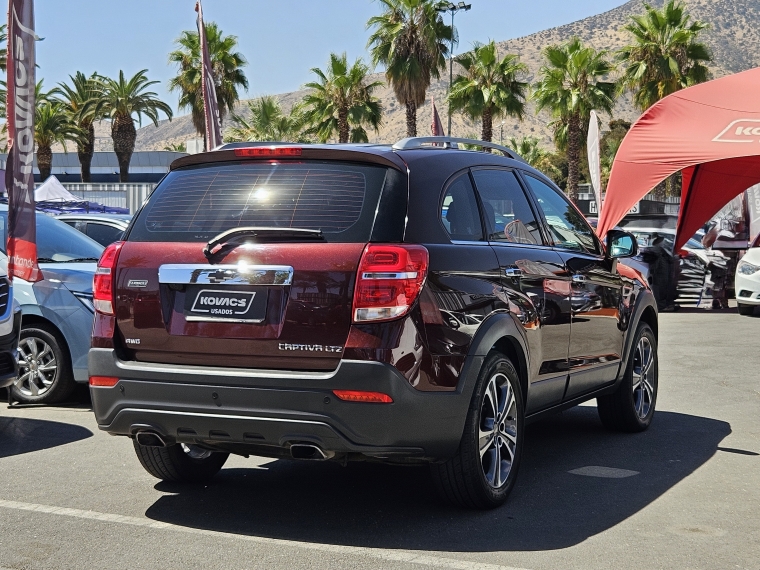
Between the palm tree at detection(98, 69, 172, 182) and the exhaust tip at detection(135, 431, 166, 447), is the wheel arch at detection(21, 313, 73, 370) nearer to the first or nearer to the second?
the exhaust tip at detection(135, 431, 166, 447)

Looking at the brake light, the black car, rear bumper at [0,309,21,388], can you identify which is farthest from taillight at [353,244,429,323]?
rear bumper at [0,309,21,388]

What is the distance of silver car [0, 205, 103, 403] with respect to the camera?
8.60 meters

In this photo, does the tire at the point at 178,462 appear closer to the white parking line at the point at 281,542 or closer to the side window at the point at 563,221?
the white parking line at the point at 281,542

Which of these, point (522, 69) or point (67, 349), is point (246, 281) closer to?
point (67, 349)

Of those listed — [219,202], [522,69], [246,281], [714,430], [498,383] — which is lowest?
[714,430]

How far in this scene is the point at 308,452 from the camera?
15.4 ft

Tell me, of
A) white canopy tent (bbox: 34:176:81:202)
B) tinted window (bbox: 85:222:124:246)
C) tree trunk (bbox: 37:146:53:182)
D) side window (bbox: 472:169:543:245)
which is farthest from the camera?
tree trunk (bbox: 37:146:53:182)

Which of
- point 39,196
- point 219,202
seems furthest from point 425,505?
point 39,196

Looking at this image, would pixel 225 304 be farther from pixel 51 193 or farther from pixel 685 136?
pixel 51 193

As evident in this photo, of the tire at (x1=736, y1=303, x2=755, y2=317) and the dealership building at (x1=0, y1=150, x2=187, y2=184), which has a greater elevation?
the dealership building at (x1=0, y1=150, x2=187, y2=184)

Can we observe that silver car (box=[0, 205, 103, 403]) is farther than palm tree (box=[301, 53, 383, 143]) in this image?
No

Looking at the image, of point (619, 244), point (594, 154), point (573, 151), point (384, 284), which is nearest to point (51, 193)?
point (594, 154)

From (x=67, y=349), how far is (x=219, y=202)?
13.7 ft

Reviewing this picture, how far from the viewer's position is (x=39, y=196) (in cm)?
3014
